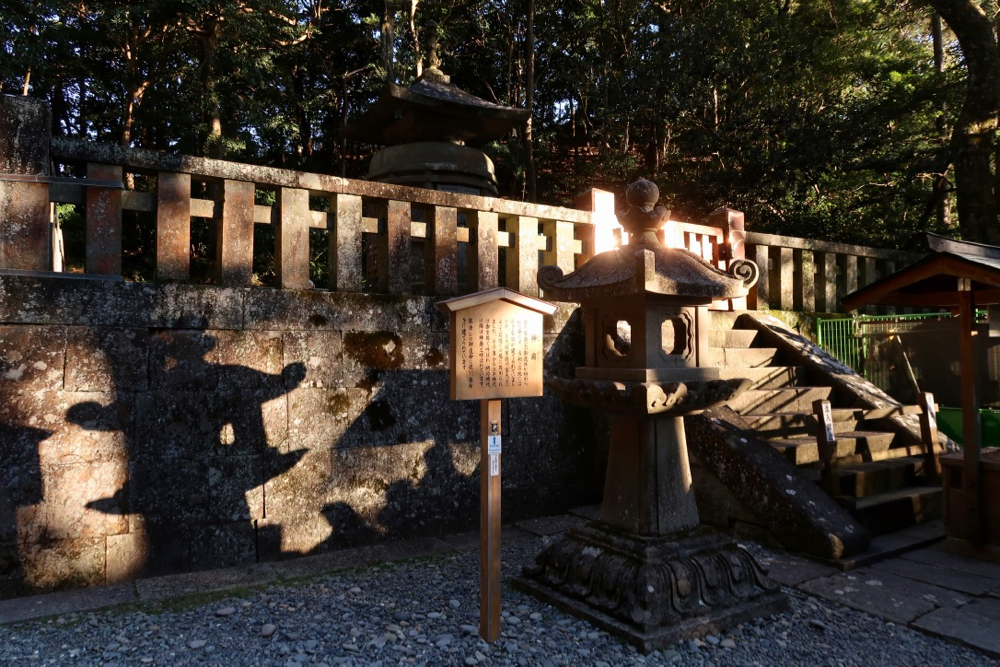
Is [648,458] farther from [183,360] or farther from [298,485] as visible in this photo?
[183,360]

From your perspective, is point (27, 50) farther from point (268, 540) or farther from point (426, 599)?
point (426, 599)

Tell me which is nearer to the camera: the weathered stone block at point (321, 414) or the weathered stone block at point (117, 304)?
the weathered stone block at point (117, 304)

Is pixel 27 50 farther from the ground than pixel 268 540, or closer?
farther from the ground

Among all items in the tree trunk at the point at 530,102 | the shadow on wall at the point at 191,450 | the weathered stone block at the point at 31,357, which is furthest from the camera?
the tree trunk at the point at 530,102

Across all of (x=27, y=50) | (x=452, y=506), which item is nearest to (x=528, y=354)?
(x=452, y=506)

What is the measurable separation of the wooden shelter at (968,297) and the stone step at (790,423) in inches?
49.3

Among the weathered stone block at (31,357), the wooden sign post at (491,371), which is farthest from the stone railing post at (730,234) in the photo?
the weathered stone block at (31,357)

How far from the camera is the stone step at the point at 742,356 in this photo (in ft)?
22.4

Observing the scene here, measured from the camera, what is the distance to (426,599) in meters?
4.14

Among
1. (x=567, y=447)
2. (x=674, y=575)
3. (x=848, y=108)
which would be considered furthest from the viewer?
(x=848, y=108)

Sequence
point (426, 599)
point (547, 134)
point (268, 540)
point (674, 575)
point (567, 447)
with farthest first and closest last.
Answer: point (547, 134) < point (567, 447) < point (268, 540) < point (426, 599) < point (674, 575)

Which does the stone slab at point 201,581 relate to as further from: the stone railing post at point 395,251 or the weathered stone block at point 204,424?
the stone railing post at point 395,251

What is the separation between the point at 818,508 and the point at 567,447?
2.21 meters

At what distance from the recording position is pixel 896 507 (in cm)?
573
